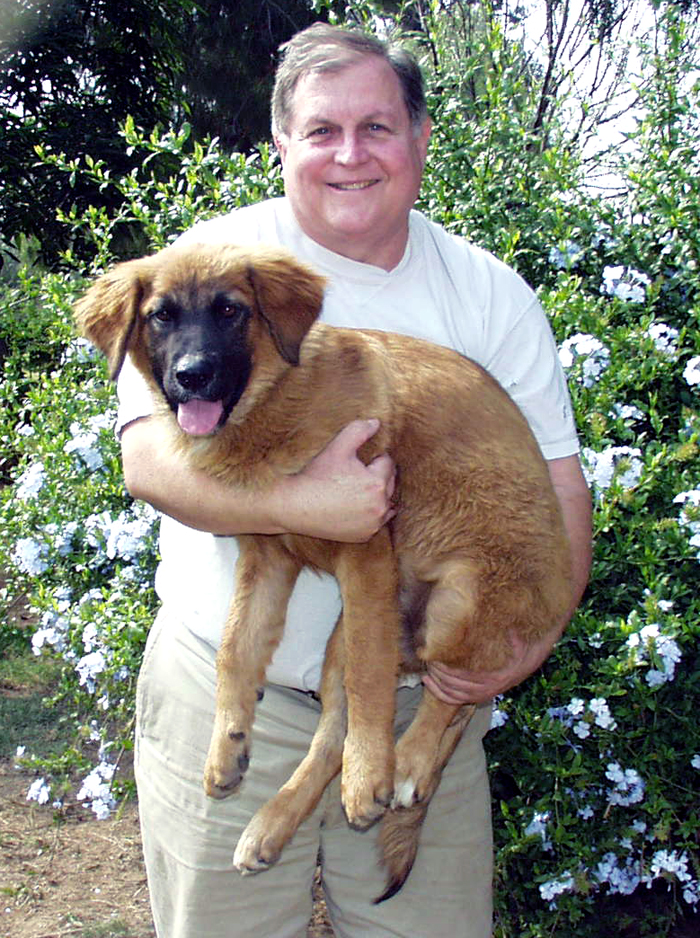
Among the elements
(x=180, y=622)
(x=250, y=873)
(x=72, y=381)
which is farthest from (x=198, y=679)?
(x=72, y=381)

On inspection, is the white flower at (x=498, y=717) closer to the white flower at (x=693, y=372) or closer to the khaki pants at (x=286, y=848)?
the khaki pants at (x=286, y=848)

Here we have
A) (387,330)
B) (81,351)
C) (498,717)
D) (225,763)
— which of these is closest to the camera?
(225,763)

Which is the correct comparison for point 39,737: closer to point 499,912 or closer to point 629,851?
point 499,912

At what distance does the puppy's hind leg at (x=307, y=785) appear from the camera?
252 centimetres

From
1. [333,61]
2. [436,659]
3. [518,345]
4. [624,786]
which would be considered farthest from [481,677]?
[333,61]

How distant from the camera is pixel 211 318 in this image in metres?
2.46

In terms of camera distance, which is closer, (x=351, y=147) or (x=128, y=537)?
(x=351, y=147)

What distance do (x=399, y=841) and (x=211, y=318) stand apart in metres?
1.45

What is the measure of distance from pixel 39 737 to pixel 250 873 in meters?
2.87

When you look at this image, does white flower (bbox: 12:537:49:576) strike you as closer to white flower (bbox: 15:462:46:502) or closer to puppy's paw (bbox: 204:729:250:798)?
white flower (bbox: 15:462:46:502)

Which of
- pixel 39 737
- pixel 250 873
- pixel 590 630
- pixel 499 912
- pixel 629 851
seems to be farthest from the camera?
pixel 39 737

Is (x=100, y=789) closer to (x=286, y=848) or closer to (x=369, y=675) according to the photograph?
(x=286, y=848)

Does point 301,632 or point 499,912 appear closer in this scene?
point 301,632

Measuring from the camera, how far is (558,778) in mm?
3152
